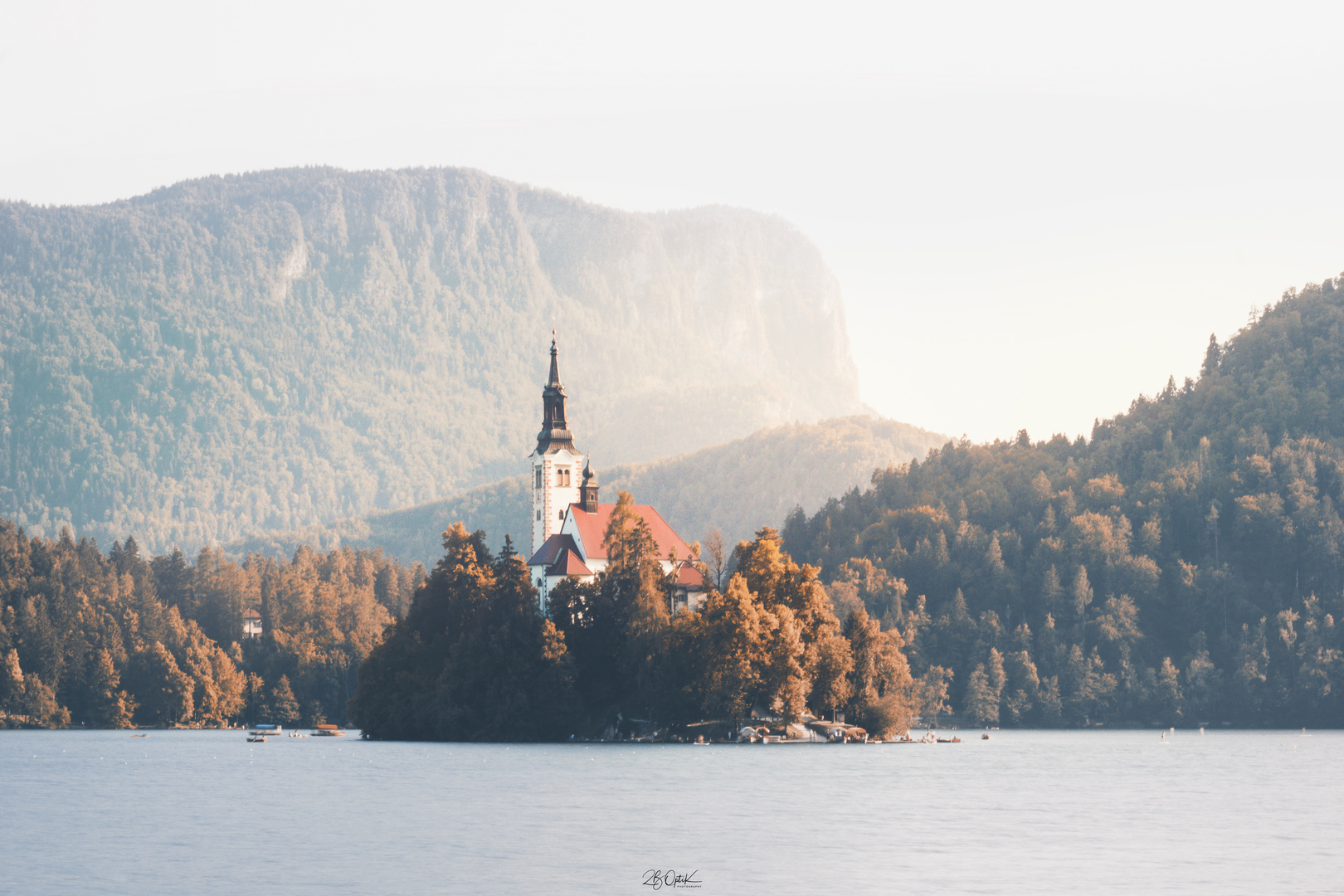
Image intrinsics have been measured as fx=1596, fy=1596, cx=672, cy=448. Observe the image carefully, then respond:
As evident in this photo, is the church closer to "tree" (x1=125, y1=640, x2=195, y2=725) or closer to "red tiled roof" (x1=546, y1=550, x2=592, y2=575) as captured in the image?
"red tiled roof" (x1=546, y1=550, x2=592, y2=575)

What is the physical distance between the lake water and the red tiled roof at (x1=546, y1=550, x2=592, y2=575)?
1999cm

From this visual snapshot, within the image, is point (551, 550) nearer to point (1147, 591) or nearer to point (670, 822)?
point (670, 822)

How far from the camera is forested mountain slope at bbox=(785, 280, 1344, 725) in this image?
172 metres

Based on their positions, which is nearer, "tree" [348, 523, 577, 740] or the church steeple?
"tree" [348, 523, 577, 740]

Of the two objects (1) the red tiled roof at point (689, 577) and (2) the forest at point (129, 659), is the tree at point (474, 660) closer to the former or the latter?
(1) the red tiled roof at point (689, 577)

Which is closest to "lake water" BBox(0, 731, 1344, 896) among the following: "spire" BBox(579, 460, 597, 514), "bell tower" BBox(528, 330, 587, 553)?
"spire" BBox(579, 460, 597, 514)

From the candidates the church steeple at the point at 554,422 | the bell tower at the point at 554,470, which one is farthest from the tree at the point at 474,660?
the church steeple at the point at 554,422

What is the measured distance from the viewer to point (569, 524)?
472ft

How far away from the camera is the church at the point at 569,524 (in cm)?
13775

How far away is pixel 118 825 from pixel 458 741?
2404 inches

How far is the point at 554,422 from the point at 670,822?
85.9 meters

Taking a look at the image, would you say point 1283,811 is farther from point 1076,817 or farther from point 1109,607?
point 1109,607

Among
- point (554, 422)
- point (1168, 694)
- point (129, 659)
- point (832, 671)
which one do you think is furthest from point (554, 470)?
point (1168, 694)

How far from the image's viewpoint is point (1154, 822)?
72000 millimetres
